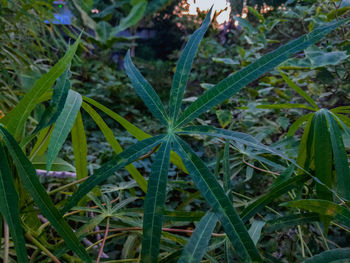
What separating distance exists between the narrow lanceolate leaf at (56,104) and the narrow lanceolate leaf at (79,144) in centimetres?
10

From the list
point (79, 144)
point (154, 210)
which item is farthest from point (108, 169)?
point (79, 144)

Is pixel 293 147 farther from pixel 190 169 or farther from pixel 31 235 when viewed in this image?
pixel 31 235

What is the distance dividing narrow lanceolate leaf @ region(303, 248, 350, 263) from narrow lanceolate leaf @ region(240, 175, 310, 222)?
8cm

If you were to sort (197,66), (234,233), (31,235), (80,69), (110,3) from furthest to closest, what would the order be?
(110,3), (80,69), (197,66), (31,235), (234,233)

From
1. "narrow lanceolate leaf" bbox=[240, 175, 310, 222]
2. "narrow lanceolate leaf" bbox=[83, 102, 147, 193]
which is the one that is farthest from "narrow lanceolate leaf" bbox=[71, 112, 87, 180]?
"narrow lanceolate leaf" bbox=[240, 175, 310, 222]

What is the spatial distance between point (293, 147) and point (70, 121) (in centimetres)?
35

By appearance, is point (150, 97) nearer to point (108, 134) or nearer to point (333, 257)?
point (108, 134)

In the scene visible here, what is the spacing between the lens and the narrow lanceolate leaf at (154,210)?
259 mm

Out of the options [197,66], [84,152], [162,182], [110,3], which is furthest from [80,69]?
[110,3]

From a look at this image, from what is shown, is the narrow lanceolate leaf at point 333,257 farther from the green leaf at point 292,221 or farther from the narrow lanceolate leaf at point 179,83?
the narrow lanceolate leaf at point 179,83

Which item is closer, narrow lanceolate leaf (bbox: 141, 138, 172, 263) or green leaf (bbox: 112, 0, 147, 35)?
narrow lanceolate leaf (bbox: 141, 138, 172, 263)

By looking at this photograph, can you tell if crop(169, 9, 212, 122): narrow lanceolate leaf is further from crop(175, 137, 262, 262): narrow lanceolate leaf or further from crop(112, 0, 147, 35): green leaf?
crop(112, 0, 147, 35): green leaf

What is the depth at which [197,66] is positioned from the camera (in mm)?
2480

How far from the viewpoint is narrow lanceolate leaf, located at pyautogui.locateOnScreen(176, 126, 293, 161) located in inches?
11.4
